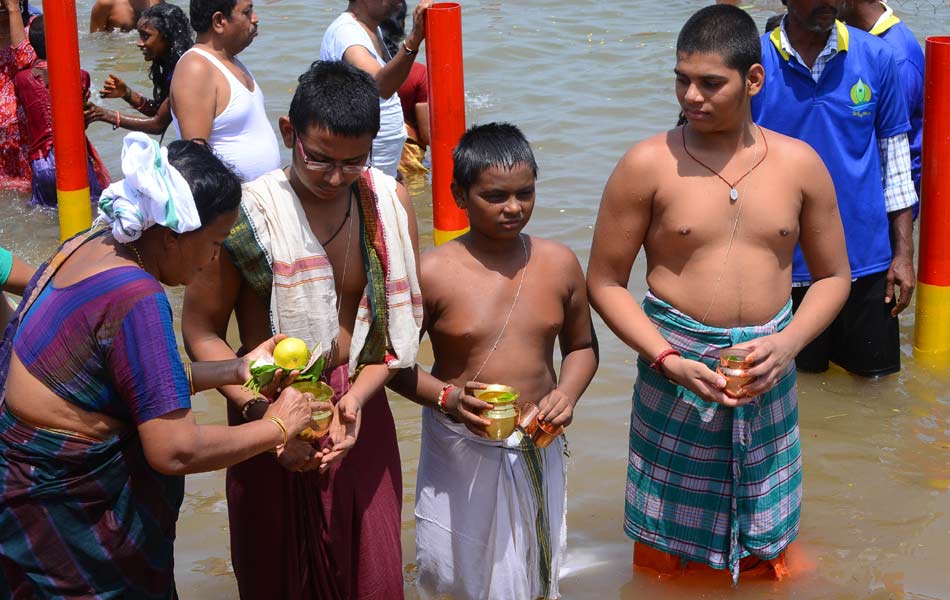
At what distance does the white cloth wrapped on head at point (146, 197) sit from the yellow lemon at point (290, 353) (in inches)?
16.5

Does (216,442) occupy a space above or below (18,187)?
above

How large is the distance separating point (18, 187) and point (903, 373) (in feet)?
20.4

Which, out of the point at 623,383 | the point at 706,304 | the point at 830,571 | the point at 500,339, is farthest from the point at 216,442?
the point at 623,383

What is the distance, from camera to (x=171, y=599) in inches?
125

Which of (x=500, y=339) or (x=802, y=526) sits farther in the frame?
(x=802, y=526)

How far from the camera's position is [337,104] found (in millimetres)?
3205

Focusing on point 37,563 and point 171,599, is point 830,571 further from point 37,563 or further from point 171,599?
point 37,563

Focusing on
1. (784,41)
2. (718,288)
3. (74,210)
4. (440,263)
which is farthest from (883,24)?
(74,210)

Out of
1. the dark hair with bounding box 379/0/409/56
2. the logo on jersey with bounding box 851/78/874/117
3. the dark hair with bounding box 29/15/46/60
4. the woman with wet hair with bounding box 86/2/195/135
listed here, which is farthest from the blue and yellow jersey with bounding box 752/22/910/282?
the dark hair with bounding box 29/15/46/60

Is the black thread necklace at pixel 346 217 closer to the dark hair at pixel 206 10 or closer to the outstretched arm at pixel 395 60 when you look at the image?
the outstretched arm at pixel 395 60

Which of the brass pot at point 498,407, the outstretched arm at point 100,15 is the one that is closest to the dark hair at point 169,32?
the brass pot at point 498,407

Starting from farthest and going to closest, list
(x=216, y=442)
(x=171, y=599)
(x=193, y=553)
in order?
(x=193, y=553) → (x=171, y=599) → (x=216, y=442)

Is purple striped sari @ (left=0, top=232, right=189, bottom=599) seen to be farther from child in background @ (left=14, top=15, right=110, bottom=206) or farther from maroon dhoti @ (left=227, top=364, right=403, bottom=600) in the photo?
child in background @ (left=14, top=15, right=110, bottom=206)

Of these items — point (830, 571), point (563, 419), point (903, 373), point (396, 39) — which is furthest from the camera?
point (396, 39)
